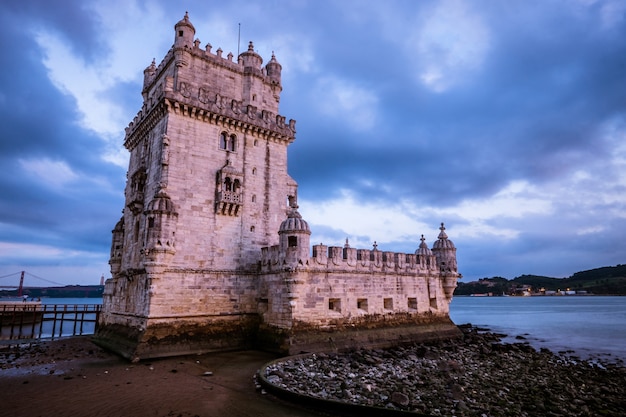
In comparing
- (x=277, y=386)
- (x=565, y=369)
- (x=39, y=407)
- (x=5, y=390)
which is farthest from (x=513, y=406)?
(x=5, y=390)

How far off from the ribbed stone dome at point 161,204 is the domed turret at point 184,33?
1010cm

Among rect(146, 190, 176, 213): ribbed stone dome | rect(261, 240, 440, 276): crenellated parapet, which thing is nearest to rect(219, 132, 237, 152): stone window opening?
rect(146, 190, 176, 213): ribbed stone dome

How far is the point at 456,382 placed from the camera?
627 inches

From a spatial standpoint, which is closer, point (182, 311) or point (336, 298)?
point (182, 311)

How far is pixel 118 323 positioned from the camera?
24.2m

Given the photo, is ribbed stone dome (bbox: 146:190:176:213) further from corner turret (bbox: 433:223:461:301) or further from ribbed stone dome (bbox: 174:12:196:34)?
corner turret (bbox: 433:223:461:301)

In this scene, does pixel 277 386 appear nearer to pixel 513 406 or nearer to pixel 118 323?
pixel 513 406

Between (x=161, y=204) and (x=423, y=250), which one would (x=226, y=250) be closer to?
(x=161, y=204)

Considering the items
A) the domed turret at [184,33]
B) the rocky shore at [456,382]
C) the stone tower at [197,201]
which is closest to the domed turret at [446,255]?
the rocky shore at [456,382]

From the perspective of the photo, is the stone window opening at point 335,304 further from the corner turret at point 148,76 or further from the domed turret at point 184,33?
the corner turret at point 148,76

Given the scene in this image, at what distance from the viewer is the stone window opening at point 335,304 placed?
76.2 ft

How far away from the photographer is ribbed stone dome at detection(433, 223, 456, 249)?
102 ft

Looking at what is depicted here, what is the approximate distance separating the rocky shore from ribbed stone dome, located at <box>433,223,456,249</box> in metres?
9.53

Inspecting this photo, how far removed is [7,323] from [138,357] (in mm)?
41350
